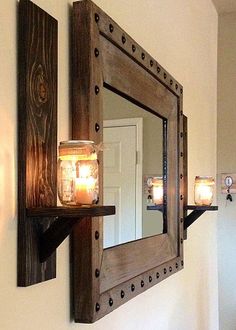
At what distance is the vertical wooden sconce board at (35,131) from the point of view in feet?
3.06

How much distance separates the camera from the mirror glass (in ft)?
4.34

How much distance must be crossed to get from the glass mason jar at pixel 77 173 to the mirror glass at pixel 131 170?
29 centimetres

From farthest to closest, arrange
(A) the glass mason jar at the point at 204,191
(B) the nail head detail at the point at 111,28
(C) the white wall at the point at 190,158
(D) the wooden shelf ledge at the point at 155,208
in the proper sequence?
1. (A) the glass mason jar at the point at 204,191
2. (D) the wooden shelf ledge at the point at 155,208
3. (B) the nail head detail at the point at 111,28
4. (C) the white wall at the point at 190,158

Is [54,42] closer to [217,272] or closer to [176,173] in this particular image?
[176,173]

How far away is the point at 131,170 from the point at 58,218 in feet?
1.94

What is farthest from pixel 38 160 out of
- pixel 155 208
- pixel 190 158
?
pixel 190 158

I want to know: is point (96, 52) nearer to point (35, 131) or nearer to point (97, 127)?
point (97, 127)

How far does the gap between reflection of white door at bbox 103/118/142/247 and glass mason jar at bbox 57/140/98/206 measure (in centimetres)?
29

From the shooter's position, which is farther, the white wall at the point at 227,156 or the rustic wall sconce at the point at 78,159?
the white wall at the point at 227,156

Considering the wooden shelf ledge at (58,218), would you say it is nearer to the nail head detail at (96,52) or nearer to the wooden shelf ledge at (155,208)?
the nail head detail at (96,52)

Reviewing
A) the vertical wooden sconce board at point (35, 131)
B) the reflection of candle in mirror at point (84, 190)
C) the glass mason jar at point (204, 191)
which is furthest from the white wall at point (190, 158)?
the glass mason jar at point (204, 191)

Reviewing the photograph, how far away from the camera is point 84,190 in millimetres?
971

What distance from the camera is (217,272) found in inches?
123

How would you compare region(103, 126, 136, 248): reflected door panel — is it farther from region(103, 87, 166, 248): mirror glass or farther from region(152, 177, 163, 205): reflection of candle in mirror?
region(152, 177, 163, 205): reflection of candle in mirror
